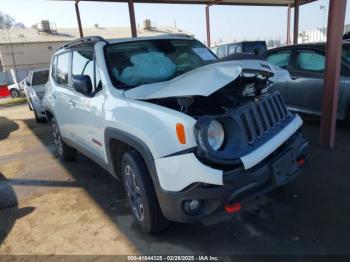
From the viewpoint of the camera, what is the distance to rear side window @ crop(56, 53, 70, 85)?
16.3 feet

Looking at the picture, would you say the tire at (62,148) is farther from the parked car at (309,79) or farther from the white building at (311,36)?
the white building at (311,36)

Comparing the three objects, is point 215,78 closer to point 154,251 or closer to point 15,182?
point 154,251

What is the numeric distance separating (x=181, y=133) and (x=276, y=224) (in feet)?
5.03

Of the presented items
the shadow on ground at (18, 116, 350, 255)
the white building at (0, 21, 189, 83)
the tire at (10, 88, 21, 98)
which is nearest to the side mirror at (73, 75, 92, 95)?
the shadow on ground at (18, 116, 350, 255)

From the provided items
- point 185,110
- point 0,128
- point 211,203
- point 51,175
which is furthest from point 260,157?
point 0,128

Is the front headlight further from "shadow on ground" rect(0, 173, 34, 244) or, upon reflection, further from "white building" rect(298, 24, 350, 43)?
"white building" rect(298, 24, 350, 43)

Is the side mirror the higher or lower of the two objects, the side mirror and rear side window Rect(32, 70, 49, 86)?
the higher

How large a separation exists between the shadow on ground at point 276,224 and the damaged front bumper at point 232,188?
0.55m

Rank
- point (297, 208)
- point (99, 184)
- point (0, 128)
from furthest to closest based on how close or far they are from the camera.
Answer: point (0, 128), point (99, 184), point (297, 208)

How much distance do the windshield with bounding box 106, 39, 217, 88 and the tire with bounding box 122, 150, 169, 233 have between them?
33.8 inches

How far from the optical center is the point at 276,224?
11.1 ft

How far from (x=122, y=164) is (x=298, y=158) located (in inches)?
69.4

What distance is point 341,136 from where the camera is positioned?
6.00 m

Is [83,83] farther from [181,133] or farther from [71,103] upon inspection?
[181,133]
